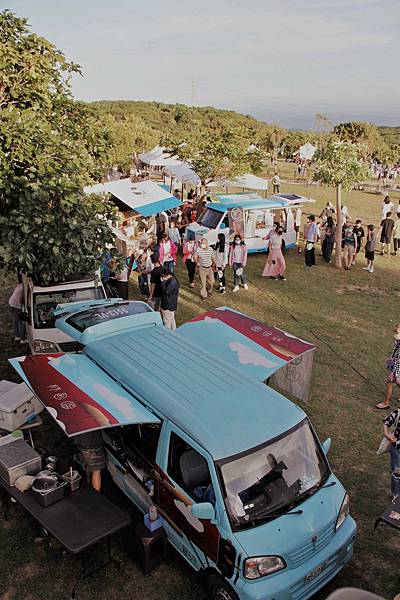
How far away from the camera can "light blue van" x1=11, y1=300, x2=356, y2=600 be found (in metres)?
4.72

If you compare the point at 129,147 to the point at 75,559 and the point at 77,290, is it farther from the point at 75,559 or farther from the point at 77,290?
the point at 75,559

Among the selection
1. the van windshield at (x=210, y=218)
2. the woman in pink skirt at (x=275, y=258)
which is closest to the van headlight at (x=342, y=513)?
the woman in pink skirt at (x=275, y=258)

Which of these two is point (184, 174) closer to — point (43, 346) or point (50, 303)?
point (50, 303)

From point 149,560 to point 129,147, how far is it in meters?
42.6

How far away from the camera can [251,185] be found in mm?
25203

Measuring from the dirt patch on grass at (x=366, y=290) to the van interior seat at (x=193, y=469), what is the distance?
37.1 feet

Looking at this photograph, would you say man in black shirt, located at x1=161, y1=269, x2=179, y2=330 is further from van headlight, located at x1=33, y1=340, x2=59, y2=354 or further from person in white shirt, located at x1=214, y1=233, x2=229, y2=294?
person in white shirt, located at x1=214, y1=233, x2=229, y2=294

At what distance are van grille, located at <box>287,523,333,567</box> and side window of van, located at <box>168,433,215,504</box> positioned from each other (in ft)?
2.97

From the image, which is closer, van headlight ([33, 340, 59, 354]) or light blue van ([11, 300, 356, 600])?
light blue van ([11, 300, 356, 600])

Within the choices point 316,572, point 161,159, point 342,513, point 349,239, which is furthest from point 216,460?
point 161,159

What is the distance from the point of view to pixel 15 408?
706cm

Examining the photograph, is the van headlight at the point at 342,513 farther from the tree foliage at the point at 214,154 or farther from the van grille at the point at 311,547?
the tree foliage at the point at 214,154

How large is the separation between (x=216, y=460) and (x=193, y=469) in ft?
1.33

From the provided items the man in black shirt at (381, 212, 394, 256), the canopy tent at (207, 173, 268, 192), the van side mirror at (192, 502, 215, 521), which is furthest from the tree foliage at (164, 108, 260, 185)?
the van side mirror at (192, 502, 215, 521)
